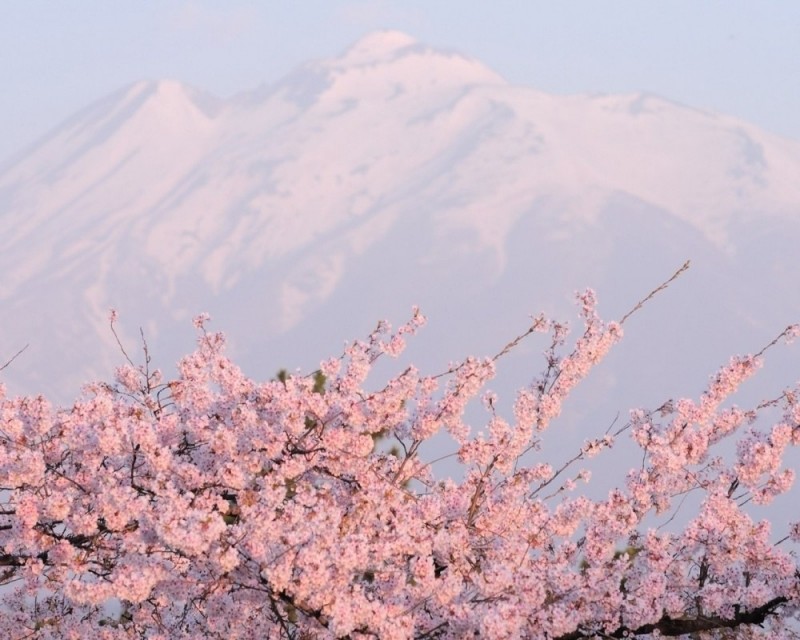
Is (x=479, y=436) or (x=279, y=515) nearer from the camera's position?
(x=279, y=515)

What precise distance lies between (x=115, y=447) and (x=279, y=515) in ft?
3.59

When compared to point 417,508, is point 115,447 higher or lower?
higher

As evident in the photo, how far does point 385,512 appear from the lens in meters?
7.48

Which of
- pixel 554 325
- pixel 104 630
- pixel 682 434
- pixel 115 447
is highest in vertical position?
pixel 115 447

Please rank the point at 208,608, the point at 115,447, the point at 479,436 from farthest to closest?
1. the point at 479,436
2. the point at 208,608
3. the point at 115,447

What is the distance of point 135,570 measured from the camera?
6730 millimetres

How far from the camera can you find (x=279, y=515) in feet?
22.8

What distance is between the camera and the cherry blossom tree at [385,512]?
6.68 m

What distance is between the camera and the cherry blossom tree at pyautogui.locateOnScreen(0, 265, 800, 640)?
6.68 meters

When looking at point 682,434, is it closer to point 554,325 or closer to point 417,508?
point 554,325

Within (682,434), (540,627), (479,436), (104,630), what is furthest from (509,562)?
(104,630)

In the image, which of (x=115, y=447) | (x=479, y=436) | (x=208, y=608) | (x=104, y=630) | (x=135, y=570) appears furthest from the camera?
(x=104, y=630)

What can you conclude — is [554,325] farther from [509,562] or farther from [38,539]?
[38,539]

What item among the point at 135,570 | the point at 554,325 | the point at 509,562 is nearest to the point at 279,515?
the point at 135,570
